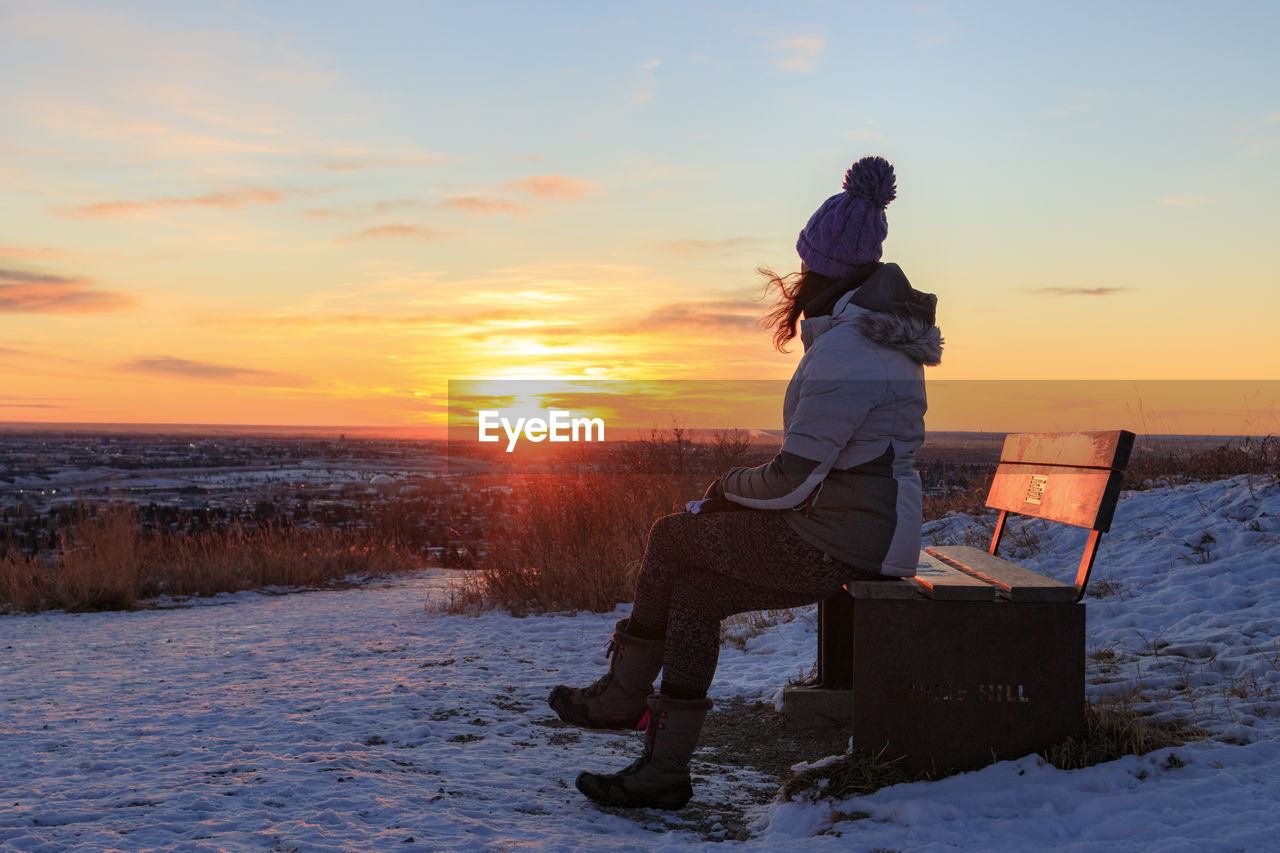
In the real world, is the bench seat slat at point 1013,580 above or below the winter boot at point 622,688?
above

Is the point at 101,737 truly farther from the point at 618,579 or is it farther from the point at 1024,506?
the point at 618,579

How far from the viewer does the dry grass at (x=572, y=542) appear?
26.2 feet

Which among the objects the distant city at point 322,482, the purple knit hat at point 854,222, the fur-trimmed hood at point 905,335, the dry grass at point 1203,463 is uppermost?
the purple knit hat at point 854,222

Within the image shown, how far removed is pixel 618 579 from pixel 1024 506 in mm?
4656

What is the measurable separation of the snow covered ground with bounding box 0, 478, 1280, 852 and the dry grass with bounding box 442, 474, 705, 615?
3.44 feet

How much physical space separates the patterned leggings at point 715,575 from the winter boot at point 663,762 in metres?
0.08

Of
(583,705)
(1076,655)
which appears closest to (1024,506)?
(1076,655)

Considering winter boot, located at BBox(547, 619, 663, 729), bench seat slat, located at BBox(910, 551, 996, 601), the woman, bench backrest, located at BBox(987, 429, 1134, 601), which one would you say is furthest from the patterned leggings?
bench backrest, located at BBox(987, 429, 1134, 601)

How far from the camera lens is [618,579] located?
8094 mm

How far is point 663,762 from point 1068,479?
73.9 inches

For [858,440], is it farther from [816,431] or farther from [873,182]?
[873,182]

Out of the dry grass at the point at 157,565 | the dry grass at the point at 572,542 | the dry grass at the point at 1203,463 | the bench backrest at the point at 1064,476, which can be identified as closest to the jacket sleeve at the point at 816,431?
the bench backrest at the point at 1064,476

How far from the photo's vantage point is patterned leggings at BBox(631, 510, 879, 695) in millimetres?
3035

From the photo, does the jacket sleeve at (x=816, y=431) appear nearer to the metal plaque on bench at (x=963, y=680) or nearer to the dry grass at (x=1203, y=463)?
the metal plaque on bench at (x=963, y=680)
